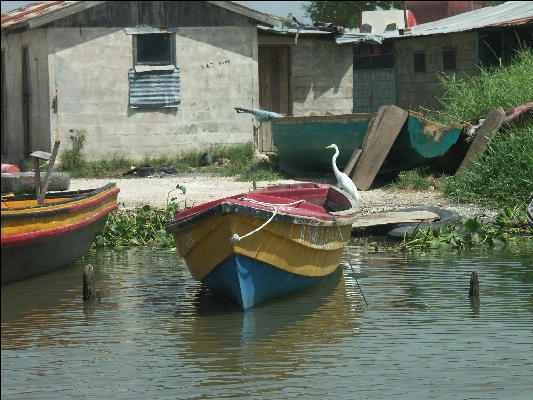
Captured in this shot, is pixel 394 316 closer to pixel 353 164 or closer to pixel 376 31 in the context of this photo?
pixel 353 164

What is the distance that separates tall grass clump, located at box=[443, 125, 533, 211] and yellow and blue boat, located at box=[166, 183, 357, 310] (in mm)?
6067

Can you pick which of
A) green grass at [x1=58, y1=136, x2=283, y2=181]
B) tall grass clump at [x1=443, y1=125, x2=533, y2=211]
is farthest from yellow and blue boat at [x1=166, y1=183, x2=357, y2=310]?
green grass at [x1=58, y1=136, x2=283, y2=181]

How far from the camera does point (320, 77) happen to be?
76.6 feet

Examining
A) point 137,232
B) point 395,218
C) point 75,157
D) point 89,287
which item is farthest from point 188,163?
point 89,287

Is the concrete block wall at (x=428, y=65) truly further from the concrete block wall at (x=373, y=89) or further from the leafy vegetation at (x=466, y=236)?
the leafy vegetation at (x=466, y=236)

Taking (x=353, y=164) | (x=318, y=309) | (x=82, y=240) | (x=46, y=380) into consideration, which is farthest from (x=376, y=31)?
(x=46, y=380)

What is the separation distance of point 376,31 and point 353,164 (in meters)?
12.3

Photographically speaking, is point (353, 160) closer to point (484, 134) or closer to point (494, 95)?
point (484, 134)

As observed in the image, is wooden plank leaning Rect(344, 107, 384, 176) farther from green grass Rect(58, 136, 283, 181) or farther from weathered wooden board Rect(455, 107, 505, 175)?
green grass Rect(58, 136, 283, 181)

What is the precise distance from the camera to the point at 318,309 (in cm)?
918

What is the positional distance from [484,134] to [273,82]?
335 inches

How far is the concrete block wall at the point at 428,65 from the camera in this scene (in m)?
24.3

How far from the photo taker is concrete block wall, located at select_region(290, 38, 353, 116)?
23.2 metres

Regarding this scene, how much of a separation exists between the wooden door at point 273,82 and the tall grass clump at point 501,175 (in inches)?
309
